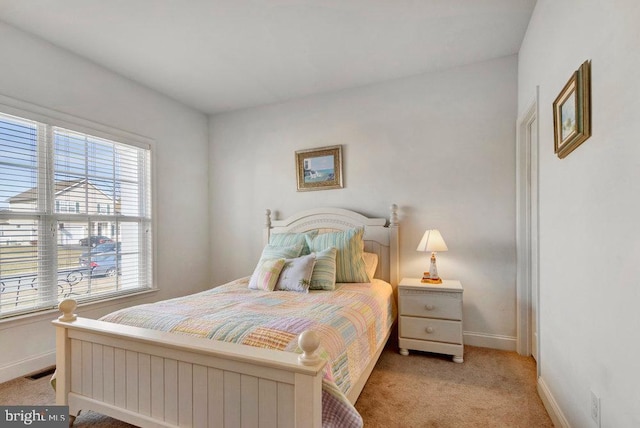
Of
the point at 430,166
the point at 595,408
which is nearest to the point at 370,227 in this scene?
the point at 430,166

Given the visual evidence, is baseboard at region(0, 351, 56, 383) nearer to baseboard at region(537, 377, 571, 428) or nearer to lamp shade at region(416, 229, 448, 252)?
lamp shade at region(416, 229, 448, 252)

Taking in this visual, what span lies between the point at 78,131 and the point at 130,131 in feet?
1.57

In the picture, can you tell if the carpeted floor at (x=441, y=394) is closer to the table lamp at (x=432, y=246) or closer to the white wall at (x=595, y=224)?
the white wall at (x=595, y=224)

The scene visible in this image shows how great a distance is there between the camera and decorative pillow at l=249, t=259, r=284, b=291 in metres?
2.47

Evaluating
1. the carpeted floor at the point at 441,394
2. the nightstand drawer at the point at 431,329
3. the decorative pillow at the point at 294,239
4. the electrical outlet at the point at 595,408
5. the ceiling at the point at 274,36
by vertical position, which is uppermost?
the ceiling at the point at 274,36

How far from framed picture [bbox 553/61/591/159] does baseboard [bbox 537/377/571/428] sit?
1.37 metres

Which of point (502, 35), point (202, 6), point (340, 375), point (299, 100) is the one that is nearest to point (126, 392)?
point (340, 375)

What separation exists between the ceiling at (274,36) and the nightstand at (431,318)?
202cm

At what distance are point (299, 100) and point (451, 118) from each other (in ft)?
5.47

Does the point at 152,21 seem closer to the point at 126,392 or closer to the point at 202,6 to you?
the point at 202,6

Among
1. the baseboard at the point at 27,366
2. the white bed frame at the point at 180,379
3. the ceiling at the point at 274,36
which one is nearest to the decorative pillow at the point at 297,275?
the white bed frame at the point at 180,379

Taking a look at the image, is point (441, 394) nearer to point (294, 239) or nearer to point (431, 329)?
point (431, 329)

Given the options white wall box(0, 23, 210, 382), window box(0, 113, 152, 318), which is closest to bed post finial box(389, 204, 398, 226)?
white wall box(0, 23, 210, 382)

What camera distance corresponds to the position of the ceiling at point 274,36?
7.04 feet
